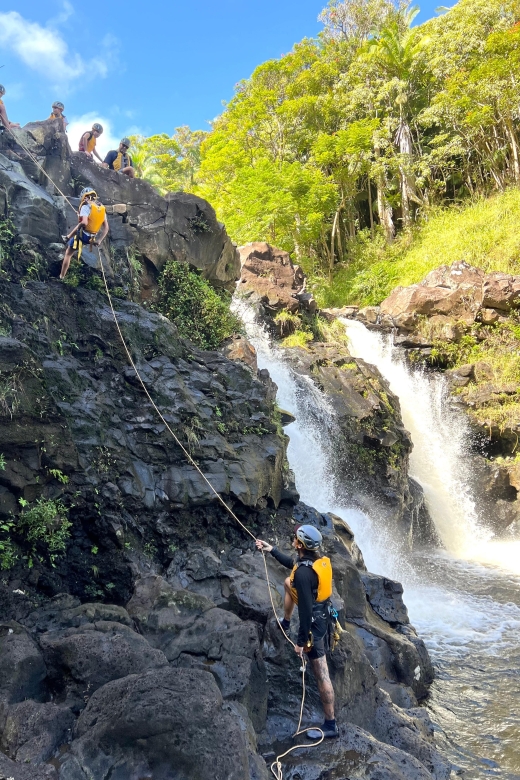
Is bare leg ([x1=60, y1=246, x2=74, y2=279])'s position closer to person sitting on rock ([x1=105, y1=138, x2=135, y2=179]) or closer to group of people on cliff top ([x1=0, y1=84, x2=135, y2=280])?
group of people on cliff top ([x1=0, y1=84, x2=135, y2=280])

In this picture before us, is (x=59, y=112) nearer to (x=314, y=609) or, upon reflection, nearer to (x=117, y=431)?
(x=117, y=431)

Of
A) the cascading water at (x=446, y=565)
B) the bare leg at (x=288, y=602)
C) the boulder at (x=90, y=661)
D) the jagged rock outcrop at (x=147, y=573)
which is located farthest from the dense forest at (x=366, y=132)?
the boulder at (x=90, y=661)

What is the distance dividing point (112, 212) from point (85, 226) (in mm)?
2790

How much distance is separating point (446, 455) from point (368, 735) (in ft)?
45.0

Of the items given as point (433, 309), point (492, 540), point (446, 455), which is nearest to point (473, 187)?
point (433, 309)

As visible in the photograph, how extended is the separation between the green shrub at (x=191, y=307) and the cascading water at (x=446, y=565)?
11.6 feet

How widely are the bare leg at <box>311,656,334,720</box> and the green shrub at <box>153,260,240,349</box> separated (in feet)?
25.7

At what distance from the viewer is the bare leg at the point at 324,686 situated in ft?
17.4

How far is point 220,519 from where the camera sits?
28.1ft

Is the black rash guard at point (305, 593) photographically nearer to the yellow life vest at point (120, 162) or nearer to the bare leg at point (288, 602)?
the bare leg at point (288, 602)

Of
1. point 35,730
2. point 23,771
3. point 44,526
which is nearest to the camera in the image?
point 23,771

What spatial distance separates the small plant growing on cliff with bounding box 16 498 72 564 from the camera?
6.55m

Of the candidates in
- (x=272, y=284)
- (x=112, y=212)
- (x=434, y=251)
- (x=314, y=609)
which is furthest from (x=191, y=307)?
(x=434, y=251)

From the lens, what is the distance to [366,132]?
87.8 ft
